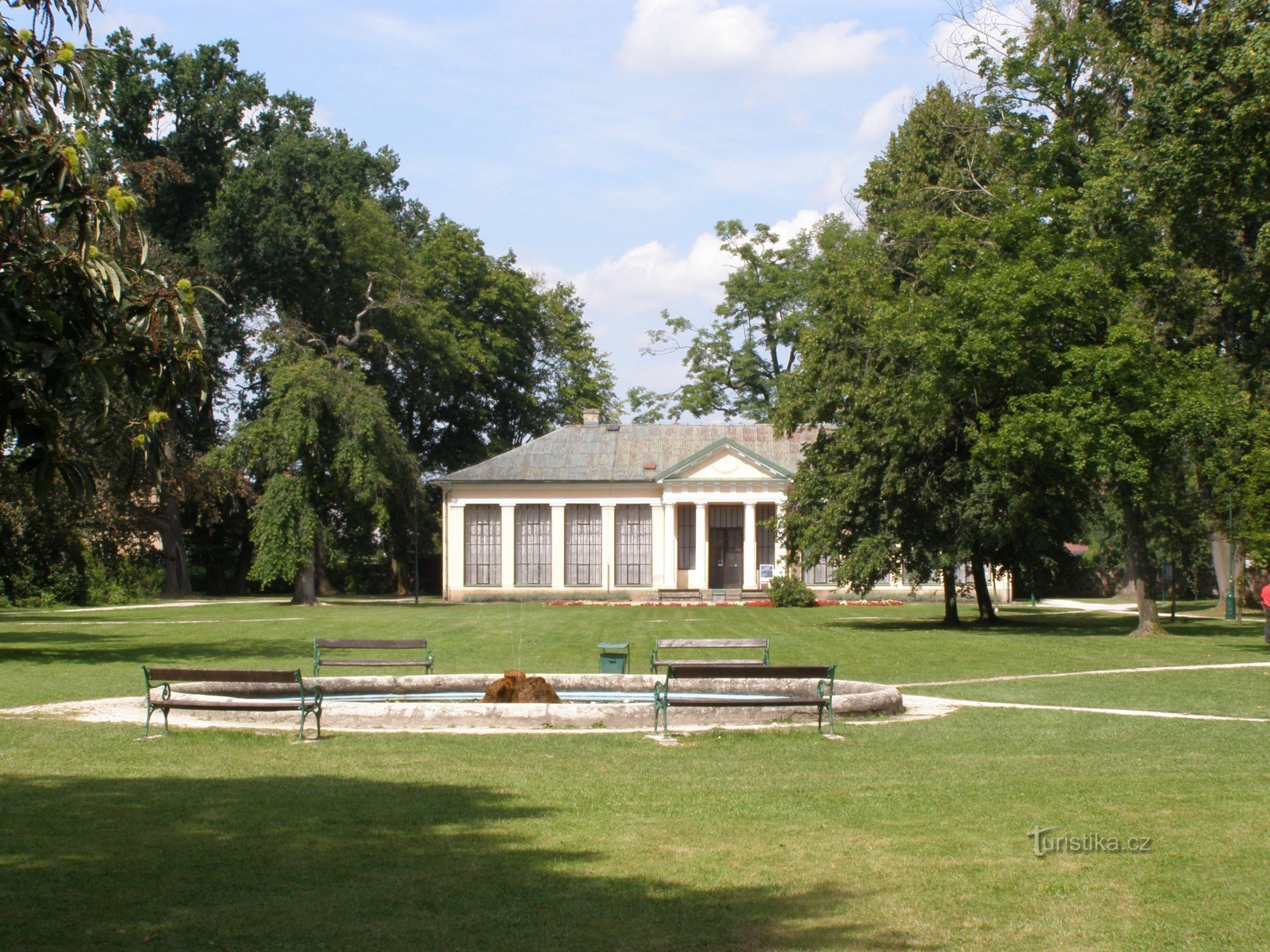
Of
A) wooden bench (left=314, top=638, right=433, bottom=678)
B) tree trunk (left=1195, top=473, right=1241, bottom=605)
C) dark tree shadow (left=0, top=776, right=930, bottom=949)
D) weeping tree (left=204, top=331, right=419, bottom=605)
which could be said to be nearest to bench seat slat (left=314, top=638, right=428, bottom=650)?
wooden bench (left=314, top=638, right=433, bottom=678)

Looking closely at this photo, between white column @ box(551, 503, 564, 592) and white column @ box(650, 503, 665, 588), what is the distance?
401 cm

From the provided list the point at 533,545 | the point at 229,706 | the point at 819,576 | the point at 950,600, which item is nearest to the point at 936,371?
the point at 950,600

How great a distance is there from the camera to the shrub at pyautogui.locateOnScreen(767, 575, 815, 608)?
46844 millimetres

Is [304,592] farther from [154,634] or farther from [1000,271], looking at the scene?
[1000,271]

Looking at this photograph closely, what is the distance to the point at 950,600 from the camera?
35062mm

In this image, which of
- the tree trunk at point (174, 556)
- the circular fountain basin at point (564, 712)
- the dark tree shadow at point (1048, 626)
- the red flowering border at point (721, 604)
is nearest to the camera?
the circular fountain basin at point (564, 712)

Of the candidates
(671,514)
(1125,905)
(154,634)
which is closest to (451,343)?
(671,514)

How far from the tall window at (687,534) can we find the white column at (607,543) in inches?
117

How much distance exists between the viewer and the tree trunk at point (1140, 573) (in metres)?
29.2

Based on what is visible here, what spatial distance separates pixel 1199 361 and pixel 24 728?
24893 millimetres

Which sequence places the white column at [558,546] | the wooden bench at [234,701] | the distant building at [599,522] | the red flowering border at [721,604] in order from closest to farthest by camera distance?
the wooden bench at [234,701]
the red flowering border at [721,604]
the distant building at [599,522]
the white column at [558,546]

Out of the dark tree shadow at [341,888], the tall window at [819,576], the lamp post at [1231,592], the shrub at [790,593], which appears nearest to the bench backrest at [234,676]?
the dark tree shadow at [341,888]

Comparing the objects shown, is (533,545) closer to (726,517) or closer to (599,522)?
(599,522)

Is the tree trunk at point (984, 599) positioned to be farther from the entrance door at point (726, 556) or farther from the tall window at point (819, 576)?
the entrance door at point (726, 556)
